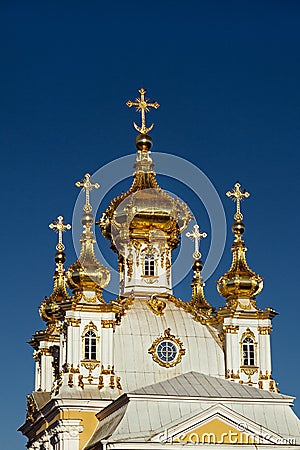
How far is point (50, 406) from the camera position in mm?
45844

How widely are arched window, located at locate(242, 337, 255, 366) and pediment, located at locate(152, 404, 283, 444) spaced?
5932 mm

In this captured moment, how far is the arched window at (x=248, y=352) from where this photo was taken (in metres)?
47.2

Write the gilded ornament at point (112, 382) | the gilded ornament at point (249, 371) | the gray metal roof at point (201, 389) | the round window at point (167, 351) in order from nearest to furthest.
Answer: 1. the gray metal roof at point (201, 389)
2. the gilded ornament at point (112, 382)
3. the round window at point (167, 351)
4. the gilded ornament at point (249, 371)

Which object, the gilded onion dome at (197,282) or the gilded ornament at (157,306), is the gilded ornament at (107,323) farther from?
the gilded onion dome at (197,282)

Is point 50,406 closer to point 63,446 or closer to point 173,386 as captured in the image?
point 63,446

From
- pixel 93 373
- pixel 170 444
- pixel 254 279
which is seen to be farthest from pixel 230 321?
pixel 170 444

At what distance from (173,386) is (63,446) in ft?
14.5

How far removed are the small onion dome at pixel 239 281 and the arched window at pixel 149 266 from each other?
3.26 m

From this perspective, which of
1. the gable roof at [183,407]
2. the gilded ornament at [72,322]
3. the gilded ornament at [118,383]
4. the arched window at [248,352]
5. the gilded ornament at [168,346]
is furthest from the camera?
the arched window at [248,352]

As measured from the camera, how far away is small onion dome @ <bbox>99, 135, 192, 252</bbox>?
166 ft

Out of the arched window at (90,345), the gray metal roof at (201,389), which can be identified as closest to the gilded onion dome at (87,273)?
the arched window at (90,345)

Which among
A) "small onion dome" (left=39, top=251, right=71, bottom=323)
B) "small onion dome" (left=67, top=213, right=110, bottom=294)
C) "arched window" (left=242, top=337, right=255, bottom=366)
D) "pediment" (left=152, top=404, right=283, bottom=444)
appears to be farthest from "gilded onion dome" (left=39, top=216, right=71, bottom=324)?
"pediment" (left=152, top=404, right=283, bottom=444)

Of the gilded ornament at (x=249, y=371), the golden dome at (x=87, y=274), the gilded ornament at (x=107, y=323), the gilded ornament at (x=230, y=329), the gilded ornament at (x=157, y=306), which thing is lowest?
the gilded ornament at (x=249, y=371)

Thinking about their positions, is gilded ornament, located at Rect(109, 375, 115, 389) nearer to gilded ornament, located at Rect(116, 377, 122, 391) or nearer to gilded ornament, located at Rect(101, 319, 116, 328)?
gilded ornament, located at Rect(116, 377, 122, 391)
